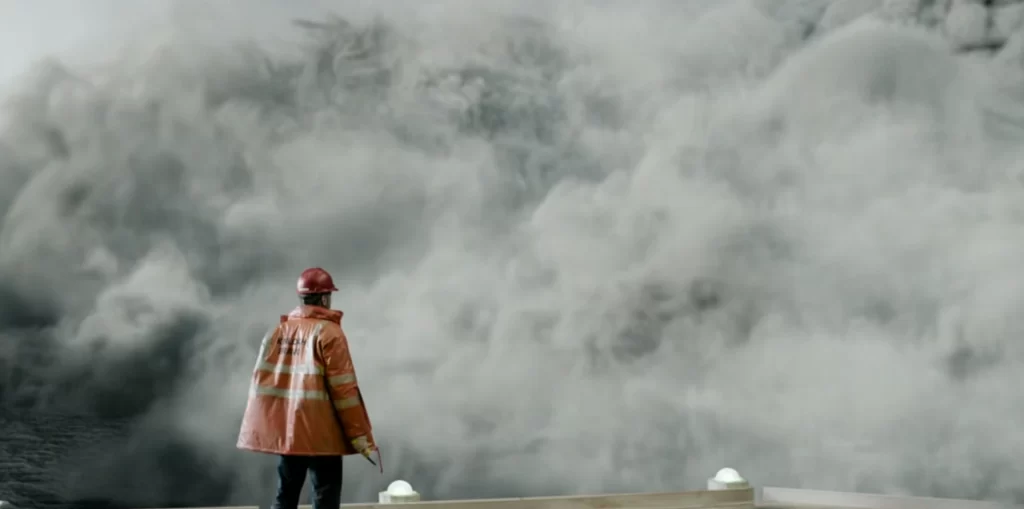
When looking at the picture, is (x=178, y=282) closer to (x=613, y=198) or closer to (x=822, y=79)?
(x=613, y=198)

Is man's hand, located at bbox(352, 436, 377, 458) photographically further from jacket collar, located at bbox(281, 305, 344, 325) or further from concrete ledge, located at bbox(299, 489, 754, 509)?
concrete ledge, located at bbox(299, 489, 754, 509)

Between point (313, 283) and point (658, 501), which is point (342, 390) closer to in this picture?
point (313, 283)

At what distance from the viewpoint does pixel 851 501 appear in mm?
4996

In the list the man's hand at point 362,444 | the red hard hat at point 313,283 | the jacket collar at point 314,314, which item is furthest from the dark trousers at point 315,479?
the red hard hat at point 313,283

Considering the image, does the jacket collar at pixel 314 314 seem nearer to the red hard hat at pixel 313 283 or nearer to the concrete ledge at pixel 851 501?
the red hard hat at pixel 313 283

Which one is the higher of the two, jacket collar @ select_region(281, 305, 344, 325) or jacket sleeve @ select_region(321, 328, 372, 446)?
jacket collar @ select_region(281, 305, 344, 325)

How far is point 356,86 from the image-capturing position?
6930mm

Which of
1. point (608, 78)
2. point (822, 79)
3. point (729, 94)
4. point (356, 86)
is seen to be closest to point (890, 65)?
point (822, 79)

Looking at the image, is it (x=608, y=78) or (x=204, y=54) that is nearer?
(x=204, y=54)

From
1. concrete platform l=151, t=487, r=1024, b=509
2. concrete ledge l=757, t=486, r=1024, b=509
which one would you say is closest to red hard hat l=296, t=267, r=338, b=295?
concrete platform l=151, t=487, r=1024, b=509

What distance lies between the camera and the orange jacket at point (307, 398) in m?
3.39

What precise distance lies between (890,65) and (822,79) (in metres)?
A: 0.53

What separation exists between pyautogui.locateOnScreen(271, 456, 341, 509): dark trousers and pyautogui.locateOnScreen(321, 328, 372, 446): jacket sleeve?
0.16 meters

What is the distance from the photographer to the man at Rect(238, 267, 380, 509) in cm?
339
